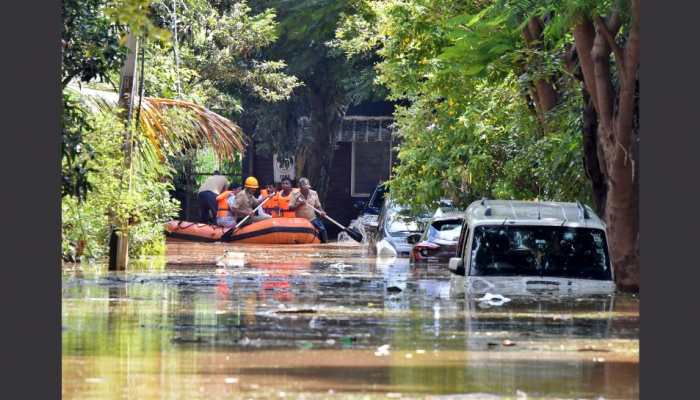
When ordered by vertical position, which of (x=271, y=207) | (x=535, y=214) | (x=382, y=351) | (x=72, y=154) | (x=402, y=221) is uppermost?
(x=72, y=154)

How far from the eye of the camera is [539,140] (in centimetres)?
3009

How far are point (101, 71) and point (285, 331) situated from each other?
6915mm

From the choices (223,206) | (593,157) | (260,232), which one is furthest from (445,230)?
(223,206)

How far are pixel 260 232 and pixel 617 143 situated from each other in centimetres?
2389

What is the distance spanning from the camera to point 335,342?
623 inches

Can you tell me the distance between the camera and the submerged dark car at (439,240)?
3045cm

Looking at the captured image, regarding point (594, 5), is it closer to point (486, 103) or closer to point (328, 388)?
point (328, 388)

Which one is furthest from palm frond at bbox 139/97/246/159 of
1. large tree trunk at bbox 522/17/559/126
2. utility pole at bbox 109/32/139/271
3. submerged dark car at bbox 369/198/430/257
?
large tree trunk at bbox 522/17/559/126

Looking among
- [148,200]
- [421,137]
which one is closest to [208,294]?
[148,200]

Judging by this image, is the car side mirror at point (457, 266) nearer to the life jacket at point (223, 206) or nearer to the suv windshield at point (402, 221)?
the suv windshield at point (402, 221)

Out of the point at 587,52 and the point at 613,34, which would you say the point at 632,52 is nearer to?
the point at 613,34

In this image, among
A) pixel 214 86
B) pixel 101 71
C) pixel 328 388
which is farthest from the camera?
pixel 214 86

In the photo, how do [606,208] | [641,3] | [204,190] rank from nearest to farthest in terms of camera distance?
[641,3] → [606,208] → [204,190]

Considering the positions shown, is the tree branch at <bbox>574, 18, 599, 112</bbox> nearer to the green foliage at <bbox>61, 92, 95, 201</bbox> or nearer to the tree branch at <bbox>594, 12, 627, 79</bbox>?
the tree branch at <bbox>594, 12, 627, 79</bbox>
